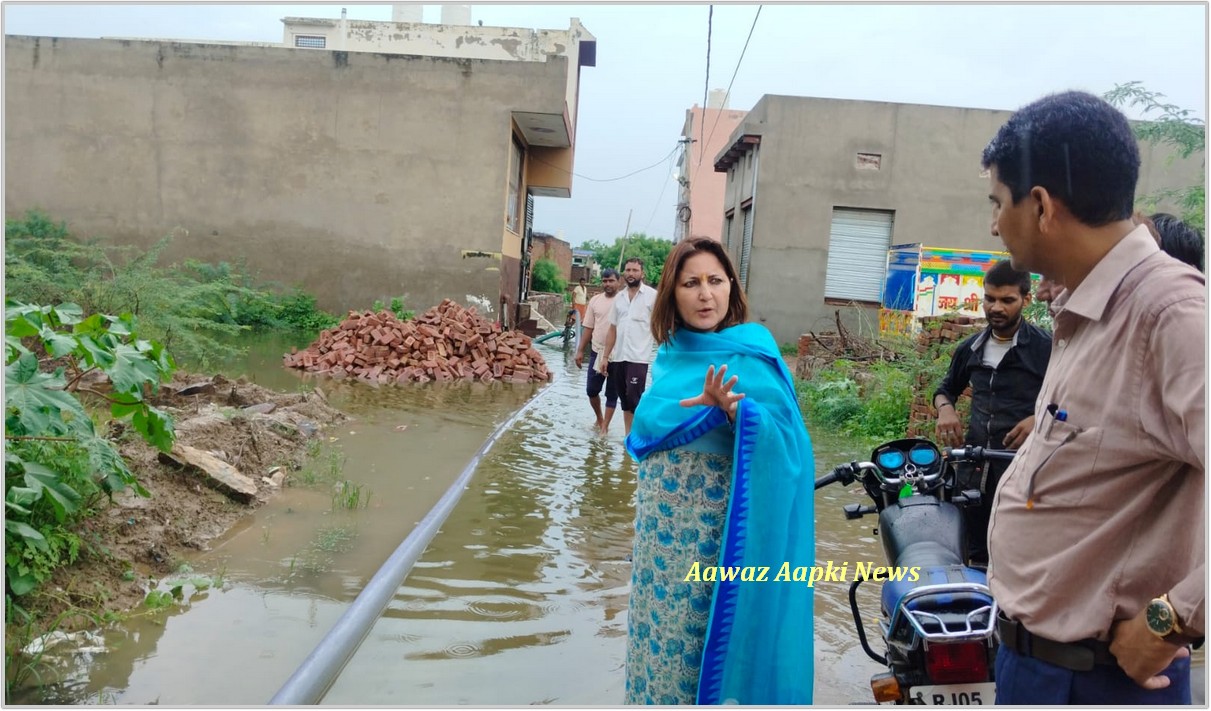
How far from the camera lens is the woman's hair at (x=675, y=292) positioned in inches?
115

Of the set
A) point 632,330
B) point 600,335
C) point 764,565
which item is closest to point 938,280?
point 600,335

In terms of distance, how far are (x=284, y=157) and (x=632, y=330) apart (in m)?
14.0

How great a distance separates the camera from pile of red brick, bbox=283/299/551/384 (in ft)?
41.3

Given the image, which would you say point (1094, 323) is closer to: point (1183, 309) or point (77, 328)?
point (1183, 309)

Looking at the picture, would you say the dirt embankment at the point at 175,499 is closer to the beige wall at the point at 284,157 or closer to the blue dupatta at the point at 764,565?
the blue dupatta at the point at 764,565

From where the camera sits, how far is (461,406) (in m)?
10.6

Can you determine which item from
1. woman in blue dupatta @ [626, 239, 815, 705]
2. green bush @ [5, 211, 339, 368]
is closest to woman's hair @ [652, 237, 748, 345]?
woman in blue dupatta @ [626, 239, 815, 705]

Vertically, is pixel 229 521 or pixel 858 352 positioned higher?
pixel 858 352

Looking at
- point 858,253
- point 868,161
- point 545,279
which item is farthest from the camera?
point 545,279

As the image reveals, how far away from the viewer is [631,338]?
8125 mm

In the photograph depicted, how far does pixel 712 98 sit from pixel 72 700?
45548 millimetres

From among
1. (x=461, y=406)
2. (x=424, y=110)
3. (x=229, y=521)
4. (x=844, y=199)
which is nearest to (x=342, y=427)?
(x=461, y=406)

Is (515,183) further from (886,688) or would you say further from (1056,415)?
(1056,415)

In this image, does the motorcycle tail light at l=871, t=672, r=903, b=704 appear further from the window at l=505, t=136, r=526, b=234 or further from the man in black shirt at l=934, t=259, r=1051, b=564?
the window at l=505, t=136, r=526, b=234
